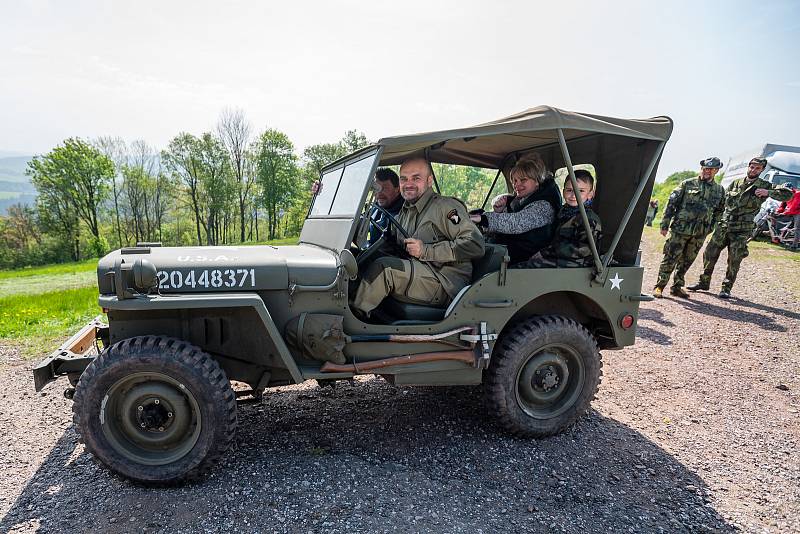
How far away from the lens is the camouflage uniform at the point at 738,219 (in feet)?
27.1

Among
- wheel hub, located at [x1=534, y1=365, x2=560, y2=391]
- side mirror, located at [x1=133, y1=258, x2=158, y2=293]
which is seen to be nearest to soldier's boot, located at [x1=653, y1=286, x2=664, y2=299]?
wheel hub, located at [x1=534, y1=365, x2=560, y2=391]

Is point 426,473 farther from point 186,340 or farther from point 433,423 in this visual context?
point 186,340

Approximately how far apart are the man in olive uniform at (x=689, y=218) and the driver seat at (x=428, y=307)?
20.7 feet

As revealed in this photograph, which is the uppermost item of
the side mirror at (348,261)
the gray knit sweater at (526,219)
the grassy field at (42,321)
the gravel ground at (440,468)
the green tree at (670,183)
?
the green tree at (670,183)

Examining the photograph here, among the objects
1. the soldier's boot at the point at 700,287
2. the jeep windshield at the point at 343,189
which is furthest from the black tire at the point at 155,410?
the soldier's boot at the point at 700,287

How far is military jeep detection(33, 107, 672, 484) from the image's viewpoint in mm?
2756

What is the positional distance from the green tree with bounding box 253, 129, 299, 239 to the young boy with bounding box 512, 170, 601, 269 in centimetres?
4110

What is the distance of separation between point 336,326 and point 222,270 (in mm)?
802

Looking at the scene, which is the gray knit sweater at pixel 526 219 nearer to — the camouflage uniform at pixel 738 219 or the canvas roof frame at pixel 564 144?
the canvas roof frame at pixel 564 144

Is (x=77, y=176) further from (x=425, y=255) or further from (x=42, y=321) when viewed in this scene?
(x=425, y=255)

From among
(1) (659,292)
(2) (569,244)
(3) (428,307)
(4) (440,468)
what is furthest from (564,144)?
(1) (659,292)

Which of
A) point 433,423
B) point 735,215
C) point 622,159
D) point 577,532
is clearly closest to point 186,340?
point 433,423

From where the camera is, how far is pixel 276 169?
42.9 m

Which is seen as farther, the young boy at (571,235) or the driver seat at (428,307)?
the young boy at (571,235)
